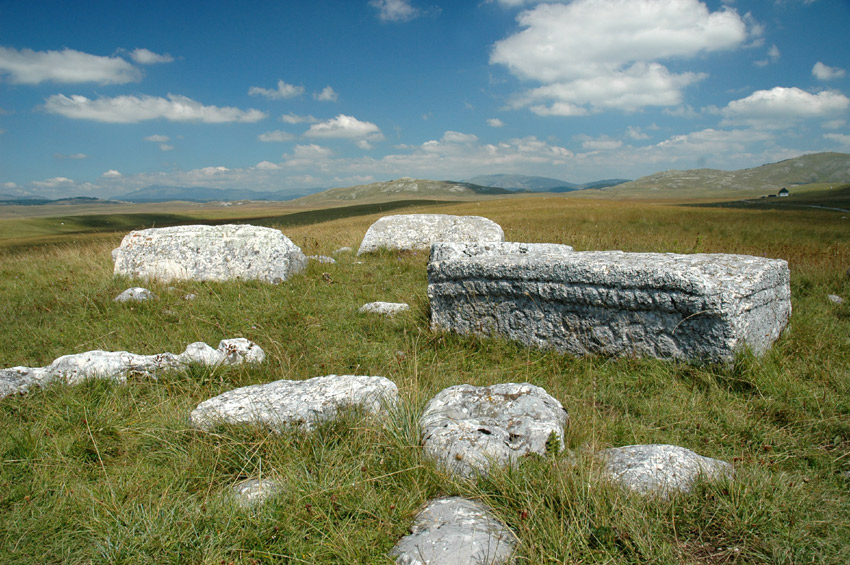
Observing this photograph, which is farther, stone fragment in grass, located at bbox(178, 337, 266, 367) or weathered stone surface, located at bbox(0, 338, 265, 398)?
stone fragment in grass, located at bbox(178, 337, 266, 367)

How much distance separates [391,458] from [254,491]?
0.86 meters

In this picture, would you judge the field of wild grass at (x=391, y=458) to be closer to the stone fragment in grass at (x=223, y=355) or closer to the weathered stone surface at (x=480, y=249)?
the stone fragment in grass at (x=223, y=355)

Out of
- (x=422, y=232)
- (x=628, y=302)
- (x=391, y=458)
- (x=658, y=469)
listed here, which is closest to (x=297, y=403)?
(x=391, y=458)

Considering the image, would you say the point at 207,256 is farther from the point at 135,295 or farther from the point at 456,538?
the point at 456,538

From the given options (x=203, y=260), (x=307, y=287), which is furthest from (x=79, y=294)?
(x=307, y=287)

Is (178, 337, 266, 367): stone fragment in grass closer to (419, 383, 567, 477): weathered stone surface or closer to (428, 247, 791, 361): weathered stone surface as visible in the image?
(419, 383, 567, 477): weathered stone surface

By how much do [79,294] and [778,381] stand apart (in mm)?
10388

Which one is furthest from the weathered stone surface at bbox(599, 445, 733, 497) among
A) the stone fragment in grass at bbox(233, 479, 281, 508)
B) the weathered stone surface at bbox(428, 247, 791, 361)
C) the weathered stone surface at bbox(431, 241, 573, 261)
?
the weathered stone surface at bbox(431, 241, 573, 261)

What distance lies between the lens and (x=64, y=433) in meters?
3.74

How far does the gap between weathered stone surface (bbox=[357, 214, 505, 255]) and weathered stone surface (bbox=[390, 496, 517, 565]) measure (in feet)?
34.7

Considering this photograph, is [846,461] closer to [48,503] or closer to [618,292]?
[618,292]

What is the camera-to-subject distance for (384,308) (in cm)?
754

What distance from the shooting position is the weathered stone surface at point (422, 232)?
13.0 meters

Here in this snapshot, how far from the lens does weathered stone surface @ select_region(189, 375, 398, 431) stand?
3547mm
